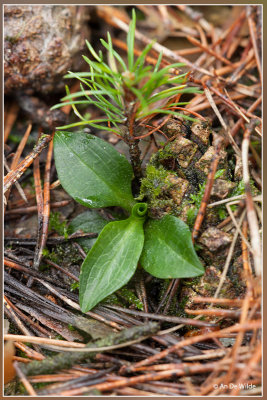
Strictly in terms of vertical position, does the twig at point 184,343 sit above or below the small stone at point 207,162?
below

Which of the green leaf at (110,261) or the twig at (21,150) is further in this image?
the twig at (21,150)

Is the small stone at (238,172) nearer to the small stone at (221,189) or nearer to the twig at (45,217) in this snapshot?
the small stone at (221,189)

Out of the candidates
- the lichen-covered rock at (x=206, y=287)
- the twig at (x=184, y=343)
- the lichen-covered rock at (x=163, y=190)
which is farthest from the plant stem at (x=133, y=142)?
the twig at (x=184, y=343)

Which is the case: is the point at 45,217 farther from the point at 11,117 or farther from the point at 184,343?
the point at 184,343

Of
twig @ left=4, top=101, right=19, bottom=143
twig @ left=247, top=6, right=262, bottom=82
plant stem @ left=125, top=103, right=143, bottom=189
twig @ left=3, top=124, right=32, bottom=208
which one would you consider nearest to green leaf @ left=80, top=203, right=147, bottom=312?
plant stem @ left=125, top=103, right=143, bottom=189

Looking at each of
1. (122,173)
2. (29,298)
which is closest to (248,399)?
(29,298)

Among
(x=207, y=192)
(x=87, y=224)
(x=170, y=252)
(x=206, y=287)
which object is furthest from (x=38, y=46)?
(x=206, y=287)
